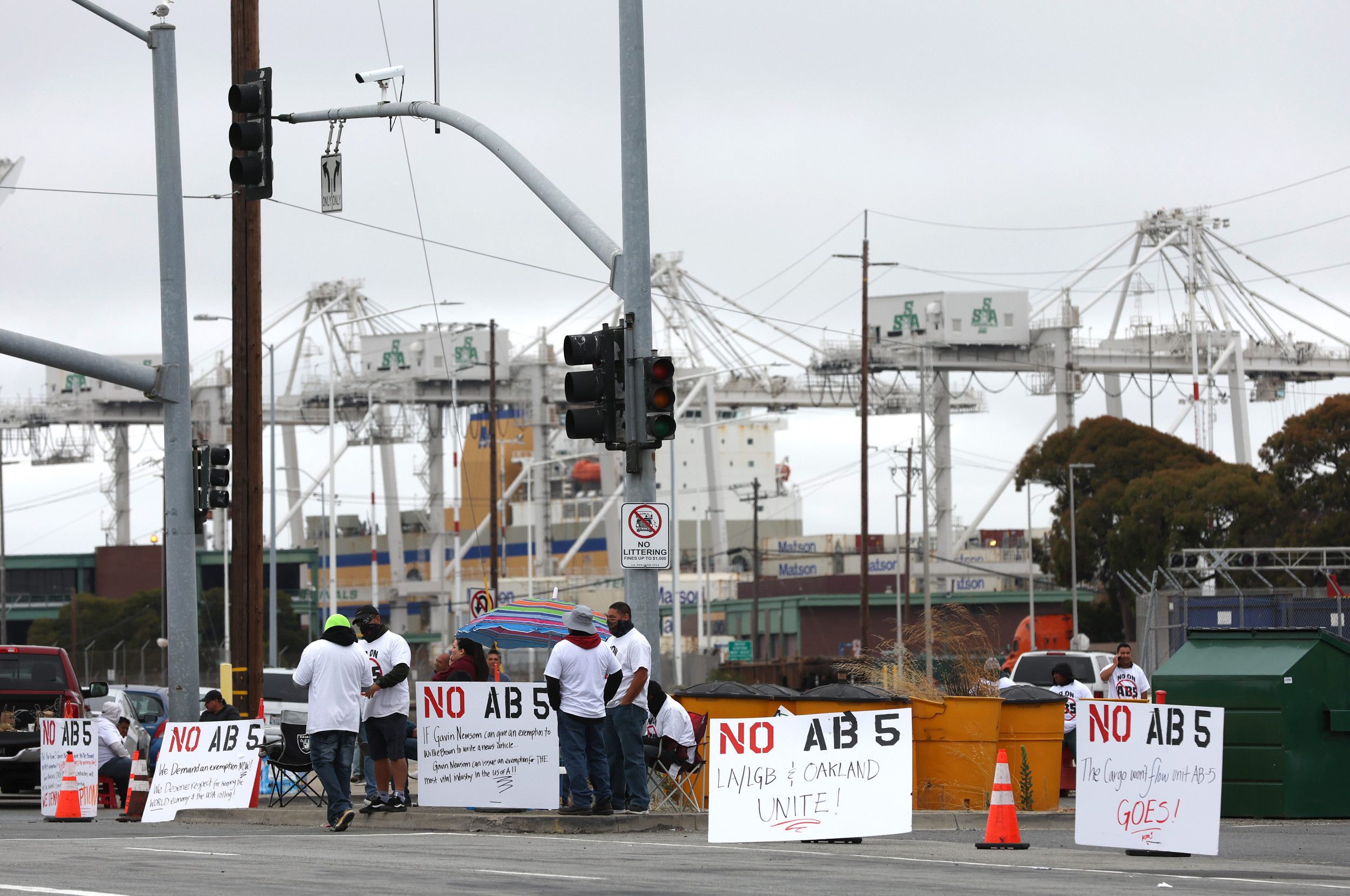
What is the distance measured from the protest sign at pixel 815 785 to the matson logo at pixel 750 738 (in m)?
0.01

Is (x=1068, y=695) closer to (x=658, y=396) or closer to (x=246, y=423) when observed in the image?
(x=658, y=396)

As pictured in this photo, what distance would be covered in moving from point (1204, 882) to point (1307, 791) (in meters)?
6.81

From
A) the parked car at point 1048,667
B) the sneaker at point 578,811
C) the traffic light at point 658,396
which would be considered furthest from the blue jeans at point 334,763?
the parked car at point 1048,667

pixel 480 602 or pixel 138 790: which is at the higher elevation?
pixel 480 602

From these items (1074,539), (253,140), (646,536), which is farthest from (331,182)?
(1074,539)

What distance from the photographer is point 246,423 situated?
19.7 meters

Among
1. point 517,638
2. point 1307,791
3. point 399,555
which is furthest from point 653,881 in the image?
point 399,555

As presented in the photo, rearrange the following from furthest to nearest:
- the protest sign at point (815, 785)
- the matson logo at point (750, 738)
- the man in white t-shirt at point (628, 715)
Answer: the man in white t-shirt at point (628, 715) → the matson logo at point (750, 738) → the protest sign at point (815, 785)

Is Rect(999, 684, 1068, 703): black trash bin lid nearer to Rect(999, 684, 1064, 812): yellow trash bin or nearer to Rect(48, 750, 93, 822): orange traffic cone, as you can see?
Rect(999, 684, 1064, 812): yellow trash bin

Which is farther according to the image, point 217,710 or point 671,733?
point 217,710

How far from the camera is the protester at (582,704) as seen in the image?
13.2 m

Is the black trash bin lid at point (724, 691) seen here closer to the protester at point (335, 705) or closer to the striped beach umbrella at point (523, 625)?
the protester at point (335, 705)

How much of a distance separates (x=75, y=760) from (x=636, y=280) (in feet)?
24.8

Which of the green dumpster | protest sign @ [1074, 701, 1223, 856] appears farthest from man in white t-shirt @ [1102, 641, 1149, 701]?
protest sign @ [1074, 701, 1223, 856]
